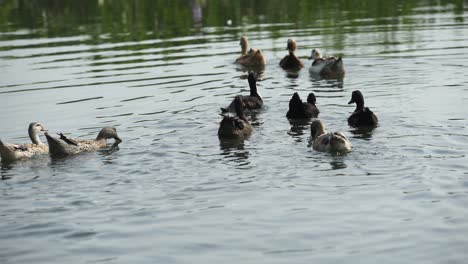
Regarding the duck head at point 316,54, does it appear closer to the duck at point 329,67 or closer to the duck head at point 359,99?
the duck at point 329,67

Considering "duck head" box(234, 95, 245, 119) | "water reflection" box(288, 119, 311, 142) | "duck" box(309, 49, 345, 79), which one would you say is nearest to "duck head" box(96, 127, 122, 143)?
"duck head" box(234, 95, 245, 119)

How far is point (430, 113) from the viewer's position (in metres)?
16.1

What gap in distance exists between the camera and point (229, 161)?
13.4 m

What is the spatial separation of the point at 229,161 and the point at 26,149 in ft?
11.6

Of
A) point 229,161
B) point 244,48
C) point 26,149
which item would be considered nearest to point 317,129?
point 229,161

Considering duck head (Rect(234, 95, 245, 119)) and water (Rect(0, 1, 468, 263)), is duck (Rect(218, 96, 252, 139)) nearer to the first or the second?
water (Rect(0, 1, 468, 263))

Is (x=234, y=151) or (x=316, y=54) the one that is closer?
(x=234, y=151)

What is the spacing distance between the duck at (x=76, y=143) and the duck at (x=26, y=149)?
0.30m

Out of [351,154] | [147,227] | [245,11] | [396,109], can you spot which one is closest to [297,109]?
[396,109]

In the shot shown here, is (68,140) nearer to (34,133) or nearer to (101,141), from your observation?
(101,141)

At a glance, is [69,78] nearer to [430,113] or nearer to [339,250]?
[430,113]

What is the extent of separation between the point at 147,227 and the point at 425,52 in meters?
14.8

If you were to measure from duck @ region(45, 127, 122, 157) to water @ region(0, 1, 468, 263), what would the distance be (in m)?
0.26

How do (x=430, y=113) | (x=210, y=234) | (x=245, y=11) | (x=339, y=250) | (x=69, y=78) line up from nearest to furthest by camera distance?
1. (x=339, y=250)
2. (x=210, y=234)
3. (x=430, y=113)
4. (x=69, y=78)
5. (x=245, y=11)
